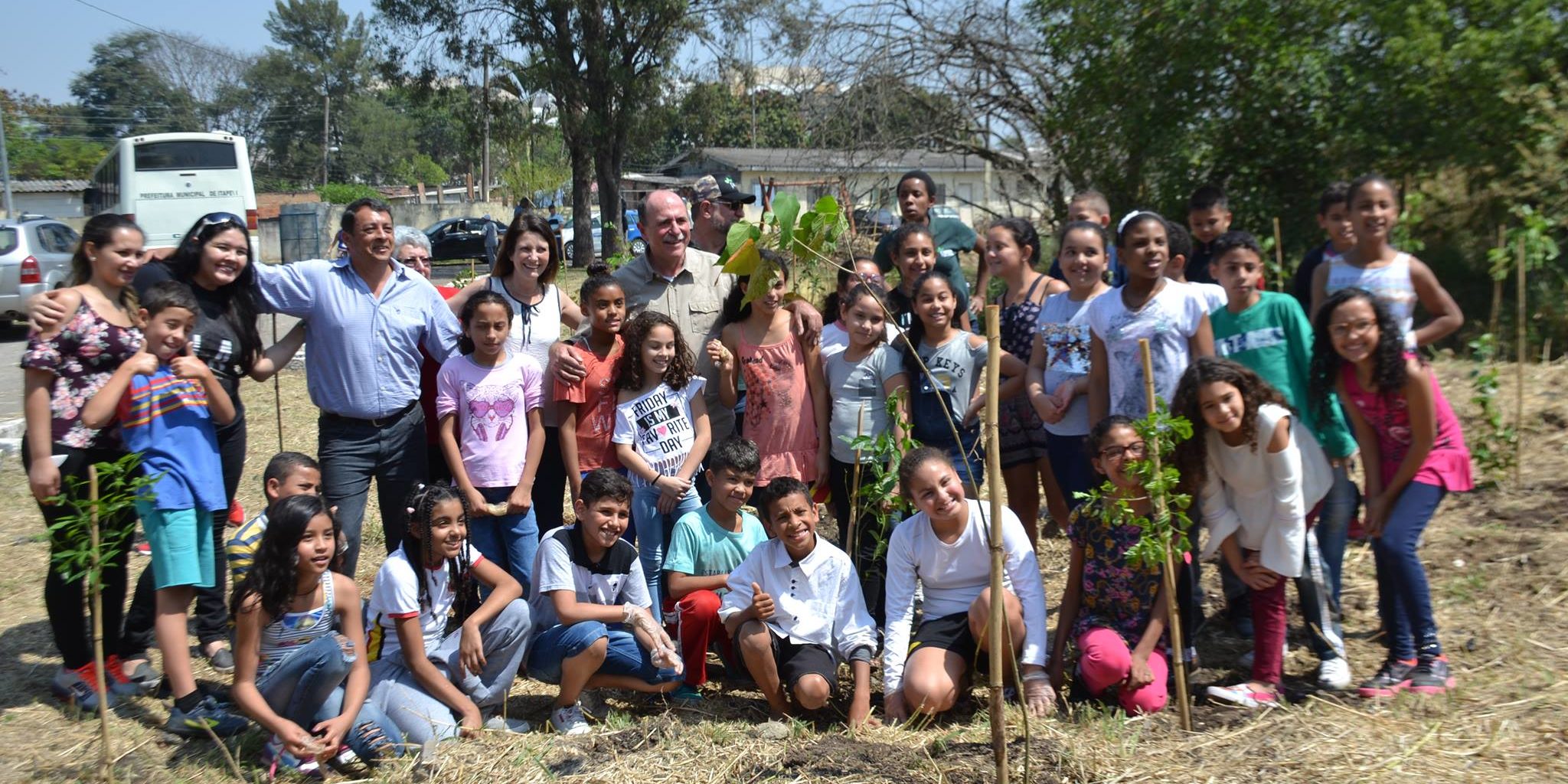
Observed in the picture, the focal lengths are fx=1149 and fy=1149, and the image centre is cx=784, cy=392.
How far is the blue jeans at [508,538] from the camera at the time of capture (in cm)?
450

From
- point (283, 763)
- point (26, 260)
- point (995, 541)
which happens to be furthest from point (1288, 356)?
point (26, 260)

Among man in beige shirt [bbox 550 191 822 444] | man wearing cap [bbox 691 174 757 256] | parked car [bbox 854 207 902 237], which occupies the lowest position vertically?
man in beige shirt [bbox 550 191 822 444]

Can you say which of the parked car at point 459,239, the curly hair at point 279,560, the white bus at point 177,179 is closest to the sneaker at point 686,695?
the curly hair at point 279,560

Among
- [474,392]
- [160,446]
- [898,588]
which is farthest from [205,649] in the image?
[898,588]

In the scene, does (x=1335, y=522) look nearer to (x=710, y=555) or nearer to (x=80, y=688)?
(x=710, y=555)

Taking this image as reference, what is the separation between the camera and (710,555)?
14.7ft

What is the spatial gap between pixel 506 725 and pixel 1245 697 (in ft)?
8.19

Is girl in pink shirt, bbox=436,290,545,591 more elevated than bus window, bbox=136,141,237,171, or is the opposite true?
bus window, bbox=136,141,237,171

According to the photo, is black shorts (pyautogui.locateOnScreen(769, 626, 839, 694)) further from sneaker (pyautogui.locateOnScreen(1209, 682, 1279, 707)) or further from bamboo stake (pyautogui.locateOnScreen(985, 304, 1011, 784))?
sneaker (pyautogui.locateOnScreen(1209, 682, 1279, 707))

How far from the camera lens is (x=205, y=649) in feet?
14.6

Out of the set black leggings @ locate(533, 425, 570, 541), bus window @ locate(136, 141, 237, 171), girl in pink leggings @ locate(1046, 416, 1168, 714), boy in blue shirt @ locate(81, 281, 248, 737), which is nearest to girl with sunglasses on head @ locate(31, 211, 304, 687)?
boy in blue shirt @ locate(81, 281, 248, 737)

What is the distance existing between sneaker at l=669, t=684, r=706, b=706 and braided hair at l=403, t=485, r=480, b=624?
80 centimetres

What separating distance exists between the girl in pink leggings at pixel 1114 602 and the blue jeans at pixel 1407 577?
0.72m

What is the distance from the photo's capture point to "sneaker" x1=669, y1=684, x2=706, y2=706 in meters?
4.25
